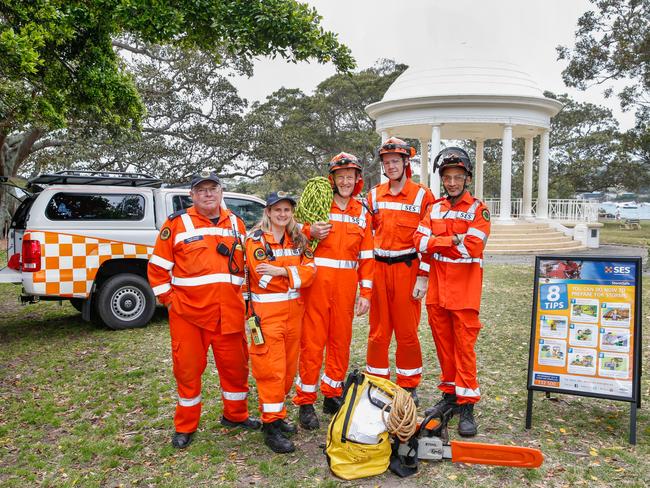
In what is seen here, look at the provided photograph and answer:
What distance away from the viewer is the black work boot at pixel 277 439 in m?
3.65

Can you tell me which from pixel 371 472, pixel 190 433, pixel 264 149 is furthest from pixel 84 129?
pixel 371 472

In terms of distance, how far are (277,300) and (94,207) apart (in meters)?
4.27

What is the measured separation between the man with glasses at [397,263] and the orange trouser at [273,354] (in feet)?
2.84

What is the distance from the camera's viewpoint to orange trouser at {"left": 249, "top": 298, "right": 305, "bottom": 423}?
11.9 ft

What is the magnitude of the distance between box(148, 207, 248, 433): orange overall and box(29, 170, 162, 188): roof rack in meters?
3.53

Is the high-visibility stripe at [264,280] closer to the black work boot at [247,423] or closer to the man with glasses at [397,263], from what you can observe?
the man with glasses at [397,263]

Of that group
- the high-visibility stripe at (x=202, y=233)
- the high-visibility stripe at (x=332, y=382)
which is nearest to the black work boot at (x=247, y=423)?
the high-visibility stripe at (x=332, y=382)

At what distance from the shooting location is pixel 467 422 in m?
3.91

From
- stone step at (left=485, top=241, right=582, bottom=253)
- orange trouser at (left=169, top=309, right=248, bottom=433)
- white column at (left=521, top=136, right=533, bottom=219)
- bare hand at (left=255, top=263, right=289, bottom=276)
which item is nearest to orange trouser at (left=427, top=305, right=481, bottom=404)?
bare hand at (left=255, top=263, right=289, bottom=276)

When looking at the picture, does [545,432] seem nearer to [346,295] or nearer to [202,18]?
[346,295]

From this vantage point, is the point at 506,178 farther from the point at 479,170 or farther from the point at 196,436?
the point at 196,436

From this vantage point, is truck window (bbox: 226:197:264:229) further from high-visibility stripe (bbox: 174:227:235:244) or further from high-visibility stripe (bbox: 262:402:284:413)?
high-visibility stripe (bbox: 262:402:284:413)

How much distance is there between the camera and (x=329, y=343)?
13.3 feet

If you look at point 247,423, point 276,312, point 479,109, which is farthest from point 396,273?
point 479,109
